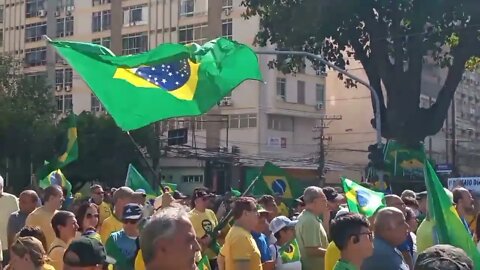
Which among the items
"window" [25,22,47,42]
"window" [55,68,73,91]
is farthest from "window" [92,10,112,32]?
"window" [25,22,47,42]

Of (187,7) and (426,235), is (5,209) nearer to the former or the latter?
(426,235)

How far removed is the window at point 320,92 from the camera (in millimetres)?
56125

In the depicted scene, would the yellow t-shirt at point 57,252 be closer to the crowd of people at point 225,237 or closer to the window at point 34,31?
the crowd of people at point 225,237

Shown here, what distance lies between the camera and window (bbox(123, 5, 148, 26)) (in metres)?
56.4

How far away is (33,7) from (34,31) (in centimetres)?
182

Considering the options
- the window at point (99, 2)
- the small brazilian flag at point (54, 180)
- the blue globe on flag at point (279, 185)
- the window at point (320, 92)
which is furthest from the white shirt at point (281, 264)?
the window at point (99, 2)

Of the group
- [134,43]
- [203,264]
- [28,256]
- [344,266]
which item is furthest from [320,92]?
[28,256]

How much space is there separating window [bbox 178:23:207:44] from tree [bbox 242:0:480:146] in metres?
26.1

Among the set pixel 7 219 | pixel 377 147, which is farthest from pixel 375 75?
pixel 7 219

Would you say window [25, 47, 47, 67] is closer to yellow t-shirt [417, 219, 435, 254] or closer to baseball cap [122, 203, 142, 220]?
baseball cap [122, 203, 142, 220]

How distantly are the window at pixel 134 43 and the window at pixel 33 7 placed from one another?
8.35 metres

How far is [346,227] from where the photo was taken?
5422 millimetres

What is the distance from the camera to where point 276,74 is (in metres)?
51.8

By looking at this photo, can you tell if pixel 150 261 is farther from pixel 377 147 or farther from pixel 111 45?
pixel 111 45
